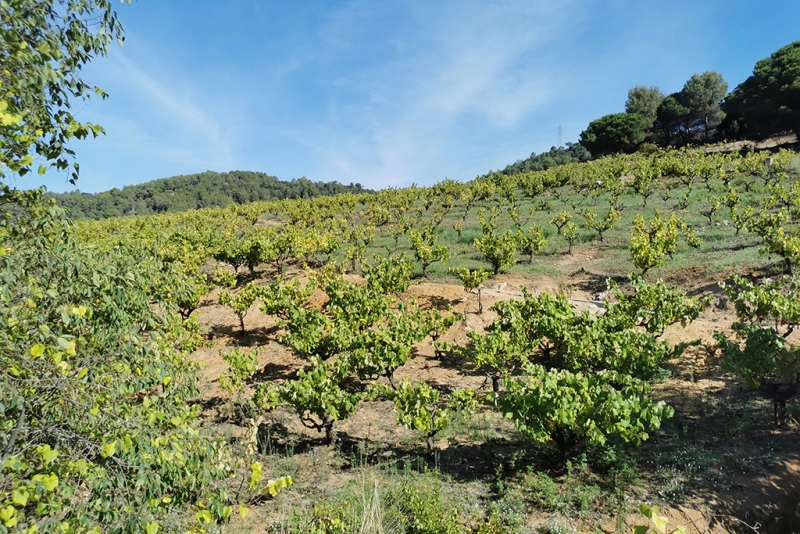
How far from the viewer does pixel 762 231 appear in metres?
15.8

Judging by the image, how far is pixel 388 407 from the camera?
11.1m

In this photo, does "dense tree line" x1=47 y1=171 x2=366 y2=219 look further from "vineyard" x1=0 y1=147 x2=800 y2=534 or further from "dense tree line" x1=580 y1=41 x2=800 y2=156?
"vineyard" x1=0 y1=147 x2=800 y2=534

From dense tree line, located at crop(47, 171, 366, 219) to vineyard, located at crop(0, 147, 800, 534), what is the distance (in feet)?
264

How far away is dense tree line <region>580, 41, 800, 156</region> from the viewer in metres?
45.0

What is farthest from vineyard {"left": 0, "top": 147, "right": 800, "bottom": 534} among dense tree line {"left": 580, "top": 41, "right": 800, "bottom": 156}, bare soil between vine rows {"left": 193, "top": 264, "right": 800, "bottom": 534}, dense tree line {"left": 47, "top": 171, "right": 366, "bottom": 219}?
dense tree line {"left": 47, "top": 171, "right": 366, "bottom": 219}

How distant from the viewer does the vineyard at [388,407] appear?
11.6 feet

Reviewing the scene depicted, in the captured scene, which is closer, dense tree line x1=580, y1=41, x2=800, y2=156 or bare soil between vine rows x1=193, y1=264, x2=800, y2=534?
bare soil between vine rows x1=193, y1=264, x2=800, y2=534

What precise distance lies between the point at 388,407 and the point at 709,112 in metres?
69.5

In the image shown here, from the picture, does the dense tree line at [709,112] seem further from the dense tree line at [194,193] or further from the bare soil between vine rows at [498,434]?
the dense tree line at [194,193]

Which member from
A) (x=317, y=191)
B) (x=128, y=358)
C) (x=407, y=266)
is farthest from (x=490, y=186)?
(x=317, y=191)

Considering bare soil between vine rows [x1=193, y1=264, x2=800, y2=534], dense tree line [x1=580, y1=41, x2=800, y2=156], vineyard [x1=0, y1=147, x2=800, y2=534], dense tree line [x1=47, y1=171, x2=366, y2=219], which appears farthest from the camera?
dense tree line [x1=47, y1=171, x2=366, y2=219]

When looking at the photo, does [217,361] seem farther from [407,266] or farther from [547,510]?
[547,510]

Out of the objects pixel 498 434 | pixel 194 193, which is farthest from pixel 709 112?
pixel 194 193

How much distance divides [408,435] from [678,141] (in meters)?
71.7
